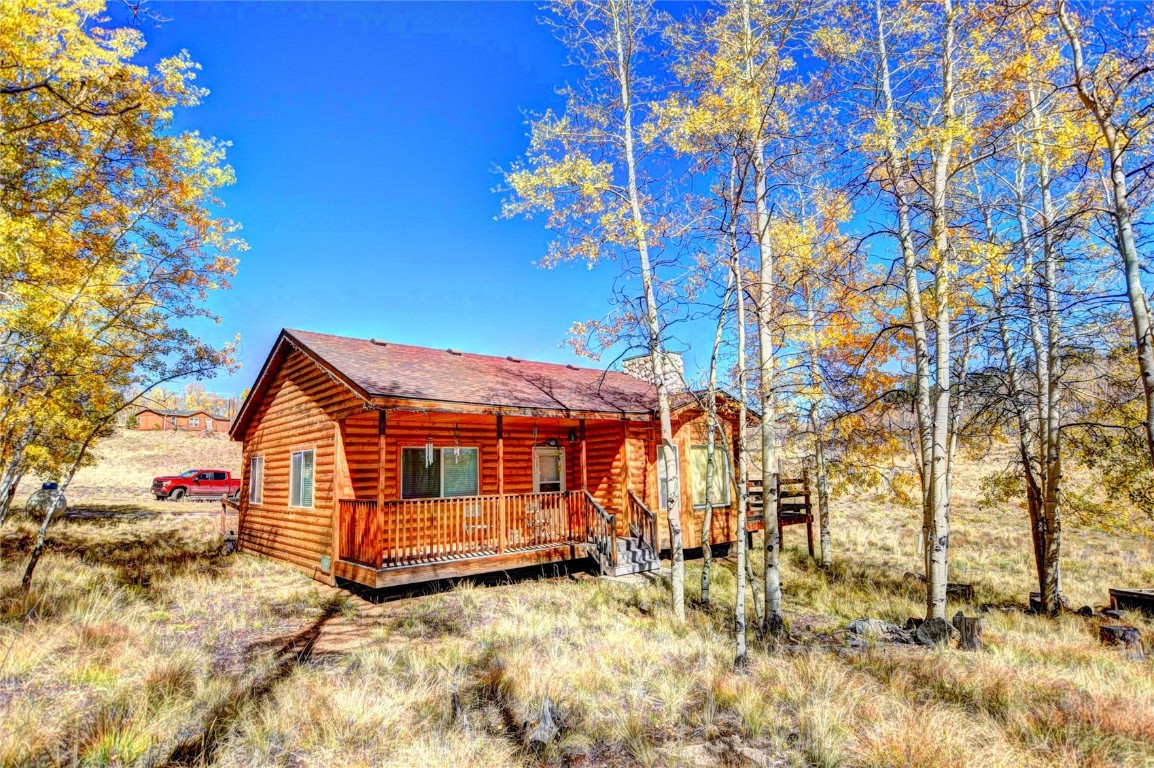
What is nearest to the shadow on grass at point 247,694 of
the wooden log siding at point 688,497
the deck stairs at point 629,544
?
the deck stairs at point 629,544

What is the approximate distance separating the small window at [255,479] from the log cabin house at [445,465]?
7cm

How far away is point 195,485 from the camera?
1162 inches

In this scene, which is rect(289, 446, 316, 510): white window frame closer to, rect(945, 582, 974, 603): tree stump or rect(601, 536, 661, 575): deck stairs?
rect(601, 536, 661, 575): deck stairs

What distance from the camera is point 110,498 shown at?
27625 mm

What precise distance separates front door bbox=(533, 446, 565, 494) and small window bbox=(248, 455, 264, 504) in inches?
283

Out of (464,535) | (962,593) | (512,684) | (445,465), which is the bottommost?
(962,593)

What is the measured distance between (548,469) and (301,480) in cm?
566

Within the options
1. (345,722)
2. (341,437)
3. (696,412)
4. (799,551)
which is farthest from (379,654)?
(799,551)

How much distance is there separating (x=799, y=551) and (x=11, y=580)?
57.0 ft

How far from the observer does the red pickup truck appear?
1128 inches

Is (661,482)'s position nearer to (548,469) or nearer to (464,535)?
(548,469)

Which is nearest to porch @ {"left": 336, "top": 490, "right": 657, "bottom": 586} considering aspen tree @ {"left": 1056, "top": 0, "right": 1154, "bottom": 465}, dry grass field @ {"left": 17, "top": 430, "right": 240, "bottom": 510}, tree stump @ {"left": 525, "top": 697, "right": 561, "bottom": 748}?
tree stump @ {"left": 525, "top": 697, "right": 561, "bottom": 748}

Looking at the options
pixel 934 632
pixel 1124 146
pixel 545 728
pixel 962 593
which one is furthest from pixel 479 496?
pixel 1124 146

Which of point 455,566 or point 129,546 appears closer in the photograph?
point 455,566
